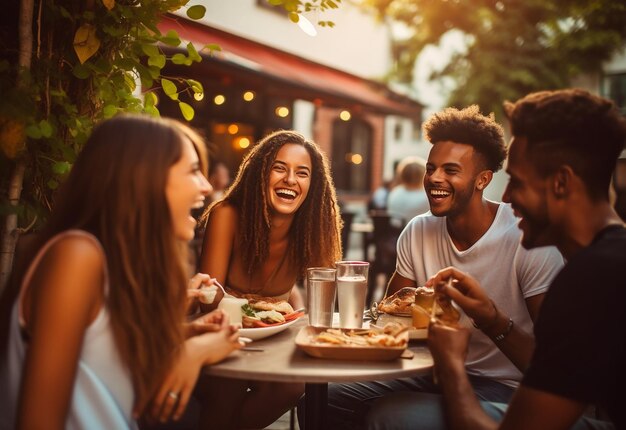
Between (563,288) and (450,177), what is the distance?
4.81 ft

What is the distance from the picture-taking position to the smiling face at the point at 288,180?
11.1ft

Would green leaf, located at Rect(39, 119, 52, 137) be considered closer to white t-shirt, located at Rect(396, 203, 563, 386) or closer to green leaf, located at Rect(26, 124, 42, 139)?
green leaf, located at Rect(26, 124, 42, 139)

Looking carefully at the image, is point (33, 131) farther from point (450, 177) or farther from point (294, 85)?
point (294, 85)

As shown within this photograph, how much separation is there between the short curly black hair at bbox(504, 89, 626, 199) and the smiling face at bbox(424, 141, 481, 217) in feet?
3.39

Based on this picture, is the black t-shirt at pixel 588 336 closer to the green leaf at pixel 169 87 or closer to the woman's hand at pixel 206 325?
the woman's hand at pixel 206 325

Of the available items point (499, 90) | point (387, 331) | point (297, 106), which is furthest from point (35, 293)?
point (499, 90)

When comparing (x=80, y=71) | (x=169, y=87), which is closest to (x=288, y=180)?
(x=169, y=87)

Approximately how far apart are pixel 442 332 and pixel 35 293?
121cm

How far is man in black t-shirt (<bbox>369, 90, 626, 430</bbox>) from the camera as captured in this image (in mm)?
1531

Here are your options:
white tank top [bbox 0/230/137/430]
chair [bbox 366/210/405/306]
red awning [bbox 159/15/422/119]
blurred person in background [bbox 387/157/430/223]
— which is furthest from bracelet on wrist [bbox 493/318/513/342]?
blurred person in background [bbox 387/157/430/223]

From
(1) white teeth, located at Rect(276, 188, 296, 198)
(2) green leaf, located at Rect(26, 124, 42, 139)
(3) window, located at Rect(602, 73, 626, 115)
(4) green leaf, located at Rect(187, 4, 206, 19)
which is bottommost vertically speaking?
(1) white teeth, located at Rect(276, 188, 296, 198)

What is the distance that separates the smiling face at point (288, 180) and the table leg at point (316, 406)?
1.26 metres

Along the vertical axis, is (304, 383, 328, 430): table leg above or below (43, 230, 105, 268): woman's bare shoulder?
below

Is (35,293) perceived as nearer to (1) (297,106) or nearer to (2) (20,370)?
(2) (20,370)
